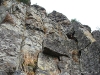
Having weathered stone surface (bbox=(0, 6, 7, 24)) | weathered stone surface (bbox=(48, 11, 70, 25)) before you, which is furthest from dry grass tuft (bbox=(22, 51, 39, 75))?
weathered stone surface (bbox=(48, 11, 70, 25))

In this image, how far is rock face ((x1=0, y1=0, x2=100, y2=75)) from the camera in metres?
18.0

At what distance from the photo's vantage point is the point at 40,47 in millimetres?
21219

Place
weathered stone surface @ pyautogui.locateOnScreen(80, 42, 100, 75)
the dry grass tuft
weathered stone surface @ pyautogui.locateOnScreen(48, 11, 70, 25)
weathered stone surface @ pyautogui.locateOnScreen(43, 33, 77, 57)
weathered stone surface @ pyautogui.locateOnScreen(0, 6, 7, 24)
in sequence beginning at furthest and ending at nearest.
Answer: weathered stone surface @ pyautogui.locateOnScreen(48, 11, 70, 25), weathered stone surface @ pyautogui.locateOnScreen(0, 6, 7, 24), weathered stone surface @ pyautogui.locateOnScreen(43, 33, 77, 57), weathered stone surface @ pyautogui.locateOnScreen(80, 42, 100, 75), the dry grass tuft

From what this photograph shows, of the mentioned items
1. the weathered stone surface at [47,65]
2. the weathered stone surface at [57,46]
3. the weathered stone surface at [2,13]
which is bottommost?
the weathered stone surface at [47,65]

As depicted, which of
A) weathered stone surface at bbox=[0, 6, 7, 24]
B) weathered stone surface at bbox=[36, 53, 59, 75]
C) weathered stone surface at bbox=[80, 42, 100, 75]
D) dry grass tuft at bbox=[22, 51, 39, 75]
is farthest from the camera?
weathered stone surface at bbox=[0, 6, 7, 24]

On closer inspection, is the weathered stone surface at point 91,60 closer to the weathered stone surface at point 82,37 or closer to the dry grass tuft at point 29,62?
the weathered stone surface at point 82,37

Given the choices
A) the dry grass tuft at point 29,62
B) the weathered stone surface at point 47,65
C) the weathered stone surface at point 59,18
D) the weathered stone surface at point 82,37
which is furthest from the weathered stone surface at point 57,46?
the weathered stone surface at point 59,18

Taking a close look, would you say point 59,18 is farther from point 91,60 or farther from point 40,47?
point 91,60

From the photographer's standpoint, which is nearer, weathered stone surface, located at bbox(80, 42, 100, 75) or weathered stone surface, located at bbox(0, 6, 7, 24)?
weathered stone surface, located at bbox(80, 42, 100, 75)

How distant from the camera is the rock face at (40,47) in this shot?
59.1 ft

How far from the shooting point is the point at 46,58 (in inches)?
788

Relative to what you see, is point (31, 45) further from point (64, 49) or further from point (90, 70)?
point (90, 70)

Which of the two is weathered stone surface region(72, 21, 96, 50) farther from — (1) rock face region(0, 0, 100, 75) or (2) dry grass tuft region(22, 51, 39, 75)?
(2) dry grass tuft region(22, 51, 39, 75)

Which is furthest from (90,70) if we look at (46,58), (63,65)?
(46,58)
